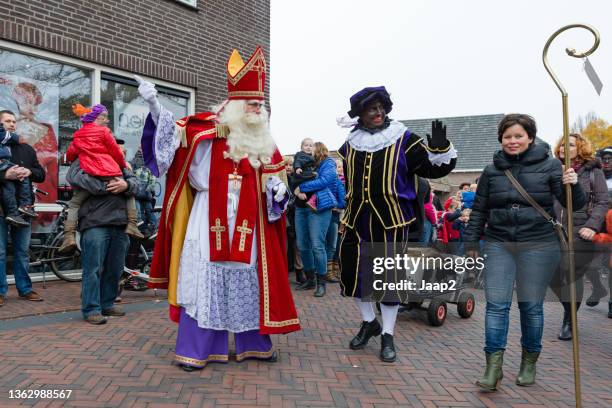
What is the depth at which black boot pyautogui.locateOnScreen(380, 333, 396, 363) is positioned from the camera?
4.14 metres

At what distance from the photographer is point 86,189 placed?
16.5ft

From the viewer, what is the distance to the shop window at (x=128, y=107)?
7766 millimetres

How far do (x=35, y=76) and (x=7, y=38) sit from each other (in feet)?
2.25

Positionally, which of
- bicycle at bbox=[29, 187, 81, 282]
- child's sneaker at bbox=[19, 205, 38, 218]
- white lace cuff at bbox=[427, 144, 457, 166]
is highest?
white lace cuff at bbox=[427, 144, 457, 166]

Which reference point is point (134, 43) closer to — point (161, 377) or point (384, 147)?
point (384, 147)

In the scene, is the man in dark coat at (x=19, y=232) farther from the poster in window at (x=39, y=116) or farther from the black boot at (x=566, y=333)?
the black boot at (x=566, y=333)

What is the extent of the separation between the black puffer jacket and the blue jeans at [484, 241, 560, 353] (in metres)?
0.08

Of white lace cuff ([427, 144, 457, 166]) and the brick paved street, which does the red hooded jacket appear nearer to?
the brick paved street

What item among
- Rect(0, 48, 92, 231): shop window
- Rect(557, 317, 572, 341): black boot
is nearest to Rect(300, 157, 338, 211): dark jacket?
Rect(557, 317, 572, 341): black boot

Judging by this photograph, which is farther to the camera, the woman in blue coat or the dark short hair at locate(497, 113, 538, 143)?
the woman in blue coat

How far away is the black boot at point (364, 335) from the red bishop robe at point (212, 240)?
0.69 metres

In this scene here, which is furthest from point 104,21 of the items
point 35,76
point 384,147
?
point 384,147

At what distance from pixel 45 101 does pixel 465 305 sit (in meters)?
5.96
